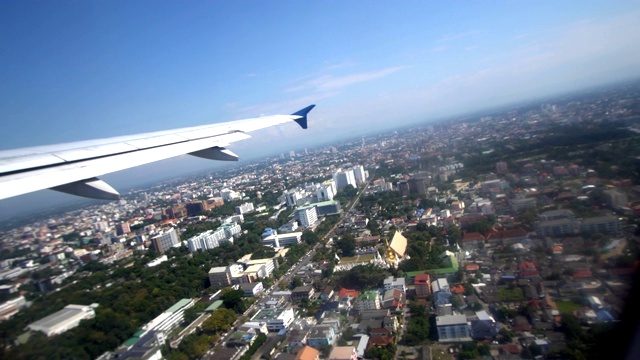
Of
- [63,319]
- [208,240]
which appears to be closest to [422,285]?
[63,319]

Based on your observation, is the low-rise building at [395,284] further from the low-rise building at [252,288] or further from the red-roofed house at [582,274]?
the low-rise building at [252,288]

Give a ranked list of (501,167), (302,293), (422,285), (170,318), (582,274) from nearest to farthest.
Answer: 1. (582,274)
2. (422,285)
3. (170,318)
4. (302,293)
5. (501,167)

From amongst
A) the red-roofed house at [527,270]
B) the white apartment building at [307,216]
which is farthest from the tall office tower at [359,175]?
the red-roofed house at [527,270]

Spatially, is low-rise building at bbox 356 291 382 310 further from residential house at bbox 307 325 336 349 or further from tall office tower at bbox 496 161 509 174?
tall office tower at bbox 496 161 509 174

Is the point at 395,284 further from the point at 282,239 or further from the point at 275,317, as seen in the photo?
the point at 282,239

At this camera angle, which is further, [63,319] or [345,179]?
[345,179]

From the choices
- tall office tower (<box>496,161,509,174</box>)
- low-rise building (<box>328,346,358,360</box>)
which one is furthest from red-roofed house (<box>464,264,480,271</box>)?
tall office tower (<box>496,161,509,174</box>)
